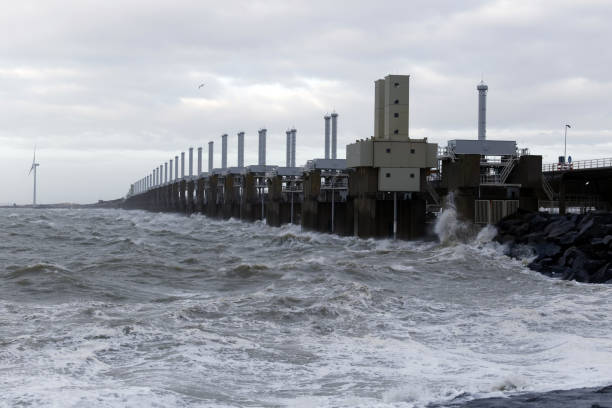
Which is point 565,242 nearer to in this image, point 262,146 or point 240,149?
point 262,146

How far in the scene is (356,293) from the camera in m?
17.1

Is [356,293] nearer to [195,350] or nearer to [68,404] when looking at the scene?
[195,350]

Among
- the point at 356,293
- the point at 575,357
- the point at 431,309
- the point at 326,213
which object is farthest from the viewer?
the point at 326,213

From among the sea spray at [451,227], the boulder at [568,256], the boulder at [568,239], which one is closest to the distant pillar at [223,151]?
the sea spray at [451,227]

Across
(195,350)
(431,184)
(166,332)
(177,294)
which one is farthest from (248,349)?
(431,184)

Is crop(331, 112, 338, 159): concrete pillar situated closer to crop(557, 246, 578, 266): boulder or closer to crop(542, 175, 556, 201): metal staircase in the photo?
crop(542, 175, 556, 201): metal staircase

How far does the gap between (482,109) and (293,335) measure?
3324cm

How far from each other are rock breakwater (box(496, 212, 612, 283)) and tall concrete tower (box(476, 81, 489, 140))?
11173 millimetres

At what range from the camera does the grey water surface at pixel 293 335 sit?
9.14m

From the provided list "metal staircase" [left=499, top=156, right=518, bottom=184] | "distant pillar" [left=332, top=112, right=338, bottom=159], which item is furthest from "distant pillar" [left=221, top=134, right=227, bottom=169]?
"metal staircase" [left=499, top=156, right=518, bottom=184]

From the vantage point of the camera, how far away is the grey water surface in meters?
9.14

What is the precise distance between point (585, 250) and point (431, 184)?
20170 mm

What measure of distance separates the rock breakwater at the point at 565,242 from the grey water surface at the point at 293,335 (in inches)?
59.2

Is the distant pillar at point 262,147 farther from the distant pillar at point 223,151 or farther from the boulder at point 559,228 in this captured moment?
the boulder at point 559,228
